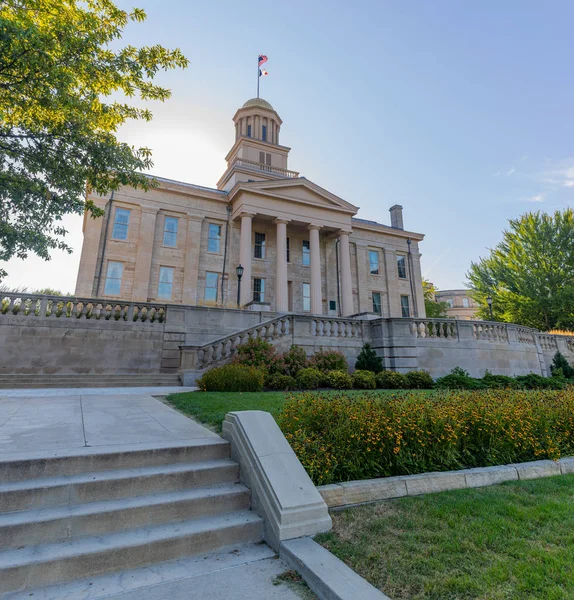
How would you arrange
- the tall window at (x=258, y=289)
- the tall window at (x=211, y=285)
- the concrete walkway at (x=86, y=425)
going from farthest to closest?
the tall window at (x=258, y=289)
the tall window at (x=211, y=285)
the concrete walkway at (x=86, y=425)

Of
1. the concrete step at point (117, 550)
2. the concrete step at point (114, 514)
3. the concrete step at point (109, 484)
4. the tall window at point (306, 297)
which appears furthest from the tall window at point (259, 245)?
the concrete step at point (117, 550)

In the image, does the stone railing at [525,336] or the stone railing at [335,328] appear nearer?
the stone railing at [335,328]

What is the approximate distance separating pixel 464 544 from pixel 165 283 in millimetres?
26629

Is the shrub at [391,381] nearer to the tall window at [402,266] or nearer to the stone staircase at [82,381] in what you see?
the stone staircase at [82,381]

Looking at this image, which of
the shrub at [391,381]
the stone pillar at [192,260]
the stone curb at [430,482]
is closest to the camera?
the stone curb at [430,482]

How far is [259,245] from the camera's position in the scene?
30516 millimetres

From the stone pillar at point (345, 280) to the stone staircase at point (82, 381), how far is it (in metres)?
17.7

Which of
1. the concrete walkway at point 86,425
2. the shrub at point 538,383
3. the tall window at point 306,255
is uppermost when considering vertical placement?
the tall window at point 306,255

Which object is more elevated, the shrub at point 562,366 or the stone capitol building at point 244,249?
the stone capitol building at point 244,249

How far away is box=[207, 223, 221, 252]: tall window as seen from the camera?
28.7m

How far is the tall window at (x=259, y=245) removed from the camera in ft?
99.2

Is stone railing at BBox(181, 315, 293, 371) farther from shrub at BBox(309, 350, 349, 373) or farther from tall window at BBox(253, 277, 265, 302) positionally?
tall window at BBox(253, 277, 265, 302)

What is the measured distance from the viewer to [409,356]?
1555 centimetres

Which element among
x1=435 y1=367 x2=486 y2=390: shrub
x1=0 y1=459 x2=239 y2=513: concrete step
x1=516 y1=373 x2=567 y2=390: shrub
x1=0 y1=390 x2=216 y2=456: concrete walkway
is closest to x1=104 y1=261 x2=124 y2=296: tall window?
x1=0 y1=390 x2=216 y2=456: concrete walkway
